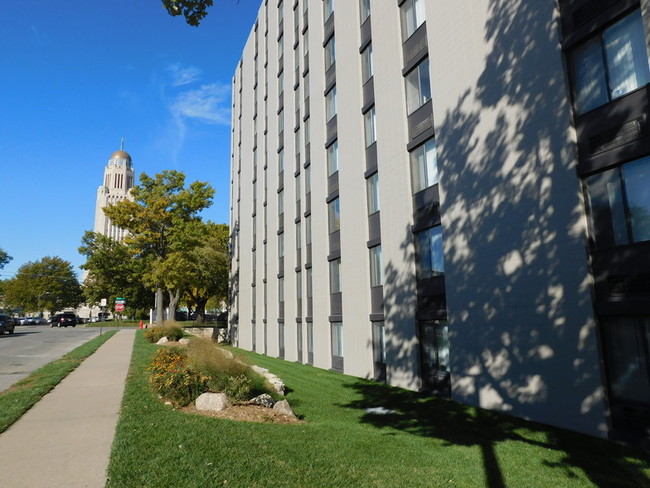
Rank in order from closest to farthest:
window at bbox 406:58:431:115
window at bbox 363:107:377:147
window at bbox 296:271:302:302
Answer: window at bbox 406:58:431:115, window at bbox 363:107:377:147, window at bbox 296:271:302:302

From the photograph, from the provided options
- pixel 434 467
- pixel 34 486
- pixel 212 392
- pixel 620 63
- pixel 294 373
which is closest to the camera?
pixel 34 486

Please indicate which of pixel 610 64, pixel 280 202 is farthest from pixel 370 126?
pixel 280 202

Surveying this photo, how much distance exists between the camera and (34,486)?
200 inches

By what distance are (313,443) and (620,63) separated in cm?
908

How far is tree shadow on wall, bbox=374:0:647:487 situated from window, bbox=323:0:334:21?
11.3 meters

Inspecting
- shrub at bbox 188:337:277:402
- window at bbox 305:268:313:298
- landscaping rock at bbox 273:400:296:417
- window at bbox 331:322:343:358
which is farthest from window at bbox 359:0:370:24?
landscaping rock at bbox 273:400:296:417

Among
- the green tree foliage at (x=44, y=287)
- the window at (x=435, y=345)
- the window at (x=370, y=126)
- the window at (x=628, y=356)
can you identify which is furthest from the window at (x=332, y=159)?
the green tree foliage at (x=44, y=287)

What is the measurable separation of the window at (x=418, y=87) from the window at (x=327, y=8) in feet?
29.5

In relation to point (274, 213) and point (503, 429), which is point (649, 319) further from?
point (274, 213)

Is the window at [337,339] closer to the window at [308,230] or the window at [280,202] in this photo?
the window at [308,230]

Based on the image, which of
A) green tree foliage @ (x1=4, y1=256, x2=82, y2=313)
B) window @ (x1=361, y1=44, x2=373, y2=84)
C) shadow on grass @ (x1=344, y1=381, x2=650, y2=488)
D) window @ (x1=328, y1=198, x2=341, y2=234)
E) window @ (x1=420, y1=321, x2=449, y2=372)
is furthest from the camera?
green tree foliage @ (x1=4, y1=256, x2=82, y2=313)

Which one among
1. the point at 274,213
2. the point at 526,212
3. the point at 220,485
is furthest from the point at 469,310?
the point at 274,213

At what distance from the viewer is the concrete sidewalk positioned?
5.35 m

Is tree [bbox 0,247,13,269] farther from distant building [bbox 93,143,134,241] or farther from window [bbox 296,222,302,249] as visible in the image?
window [bbox 296,222,302,249]
